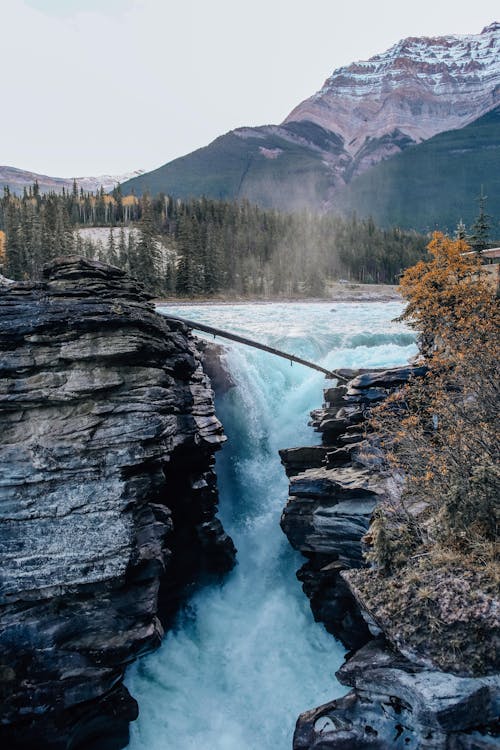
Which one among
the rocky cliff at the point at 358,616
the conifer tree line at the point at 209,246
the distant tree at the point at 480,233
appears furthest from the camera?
the conifer tree line at the point at 209,246

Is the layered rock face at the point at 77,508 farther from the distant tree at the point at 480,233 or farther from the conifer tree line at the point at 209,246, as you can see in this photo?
the conifer tree line at the point at 209,246

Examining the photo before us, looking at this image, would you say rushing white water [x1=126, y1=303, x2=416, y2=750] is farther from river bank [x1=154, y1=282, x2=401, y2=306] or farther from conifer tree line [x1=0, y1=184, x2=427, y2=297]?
conifer tree line [x1=0, y1=184, x2=427, y2=297]

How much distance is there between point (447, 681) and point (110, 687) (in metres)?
8.70

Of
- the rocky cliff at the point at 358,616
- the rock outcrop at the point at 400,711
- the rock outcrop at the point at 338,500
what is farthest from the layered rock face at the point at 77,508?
the rock outcrop at the point at 400,711

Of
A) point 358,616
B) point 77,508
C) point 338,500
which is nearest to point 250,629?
point 358,616

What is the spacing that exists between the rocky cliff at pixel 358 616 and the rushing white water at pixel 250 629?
4.63ft

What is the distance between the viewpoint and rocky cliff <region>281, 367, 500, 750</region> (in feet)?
29.0

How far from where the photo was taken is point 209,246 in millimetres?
75875

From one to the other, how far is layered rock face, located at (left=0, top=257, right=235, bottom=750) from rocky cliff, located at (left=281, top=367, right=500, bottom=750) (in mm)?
4993

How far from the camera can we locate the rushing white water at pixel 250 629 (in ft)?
45.6

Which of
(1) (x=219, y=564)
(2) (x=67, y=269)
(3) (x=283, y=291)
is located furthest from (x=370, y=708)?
(3) (x=283, y=291)

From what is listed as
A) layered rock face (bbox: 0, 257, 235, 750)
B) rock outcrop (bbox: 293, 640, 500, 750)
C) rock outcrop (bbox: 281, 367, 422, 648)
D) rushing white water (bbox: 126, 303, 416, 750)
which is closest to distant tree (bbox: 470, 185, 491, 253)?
rushing white water (bbox: 126, 303, 416, 750)

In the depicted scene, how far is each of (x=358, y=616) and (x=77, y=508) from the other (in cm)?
908

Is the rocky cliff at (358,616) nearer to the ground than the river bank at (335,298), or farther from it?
nearer to the ground
